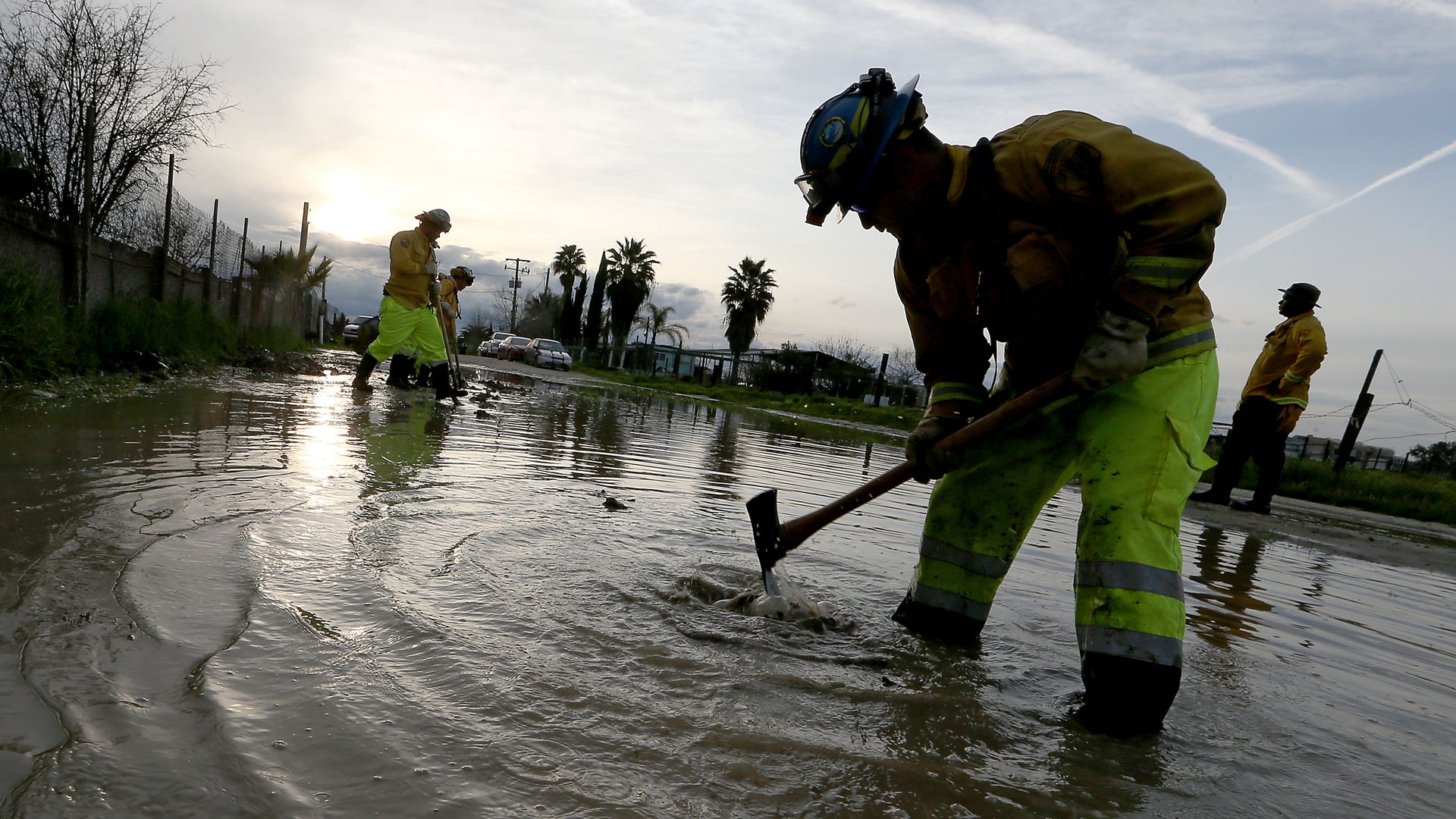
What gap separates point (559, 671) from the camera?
200cm

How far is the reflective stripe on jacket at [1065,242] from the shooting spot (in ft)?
7.29

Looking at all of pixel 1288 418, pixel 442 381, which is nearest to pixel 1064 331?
pixel 1288 418

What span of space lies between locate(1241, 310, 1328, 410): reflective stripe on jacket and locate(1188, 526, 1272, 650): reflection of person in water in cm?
240

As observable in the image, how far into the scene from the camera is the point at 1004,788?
1746 millimetres

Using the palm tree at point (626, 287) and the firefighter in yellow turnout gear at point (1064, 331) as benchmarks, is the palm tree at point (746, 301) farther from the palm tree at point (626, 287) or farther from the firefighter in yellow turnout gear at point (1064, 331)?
the firefighter in yellow turnout gear at point (1064, 331)

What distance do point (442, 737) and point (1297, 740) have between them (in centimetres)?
212

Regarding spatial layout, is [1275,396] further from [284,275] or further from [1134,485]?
[284,275]

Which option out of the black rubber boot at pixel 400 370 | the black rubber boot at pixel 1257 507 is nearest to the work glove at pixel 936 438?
the black rubber boot at pixel 1257 507

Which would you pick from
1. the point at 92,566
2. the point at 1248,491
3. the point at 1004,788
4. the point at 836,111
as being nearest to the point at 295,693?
the point at 92,566

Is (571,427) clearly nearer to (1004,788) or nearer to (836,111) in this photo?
(836,111)

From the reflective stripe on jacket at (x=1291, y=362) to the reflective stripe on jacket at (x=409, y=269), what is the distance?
8378 mm

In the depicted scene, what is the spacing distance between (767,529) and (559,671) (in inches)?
44.2

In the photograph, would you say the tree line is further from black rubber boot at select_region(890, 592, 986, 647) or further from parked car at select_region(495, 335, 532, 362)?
black rubber boot at select_region(890, 592, 986, 647)

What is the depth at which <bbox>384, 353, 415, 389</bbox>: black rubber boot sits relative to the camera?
10016 mm
